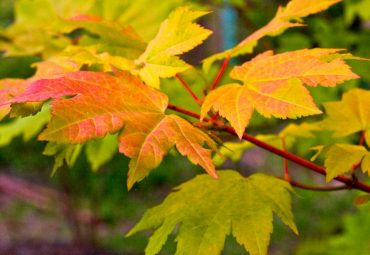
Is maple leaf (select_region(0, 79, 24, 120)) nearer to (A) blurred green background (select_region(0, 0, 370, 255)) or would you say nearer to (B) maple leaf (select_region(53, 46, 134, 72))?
(B) maple leaf (select_region(53, 46, 134, 72))

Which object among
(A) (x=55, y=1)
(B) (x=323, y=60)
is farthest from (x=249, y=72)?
(A) (x=55, y=1)

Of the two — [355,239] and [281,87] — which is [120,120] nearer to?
[281,87]

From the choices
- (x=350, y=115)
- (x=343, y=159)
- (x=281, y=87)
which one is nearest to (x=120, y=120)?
(x=281, y=87)

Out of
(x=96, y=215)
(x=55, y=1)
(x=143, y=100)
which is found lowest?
(x=96, y=215)

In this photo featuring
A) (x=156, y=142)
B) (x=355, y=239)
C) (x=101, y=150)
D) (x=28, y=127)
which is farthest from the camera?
(x=355, y=239)

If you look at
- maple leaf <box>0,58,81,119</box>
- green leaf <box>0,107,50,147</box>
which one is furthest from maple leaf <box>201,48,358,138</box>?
green leaf <box>0,107,50,147</box>

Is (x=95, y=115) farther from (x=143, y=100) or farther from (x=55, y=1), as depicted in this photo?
(x=55, y=1)

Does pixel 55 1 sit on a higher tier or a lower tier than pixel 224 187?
lower

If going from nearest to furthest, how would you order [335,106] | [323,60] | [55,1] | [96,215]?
[323,60]
[335,106]
[55,1]
[96,215]
